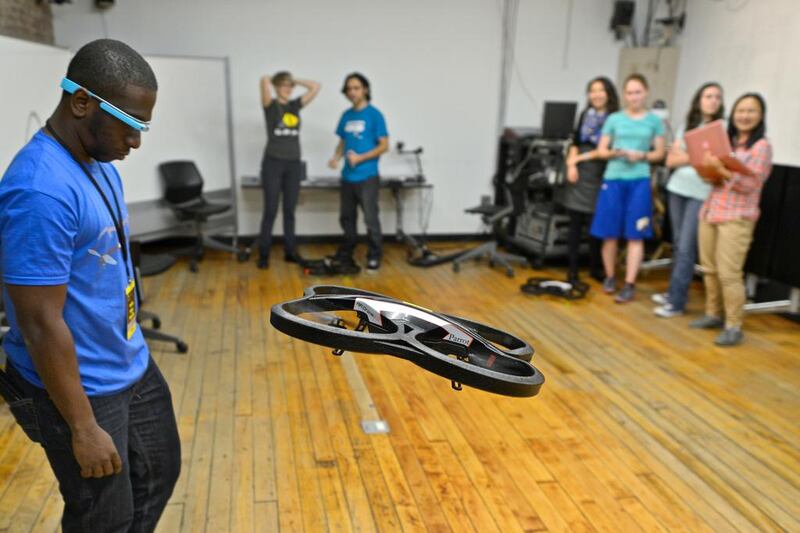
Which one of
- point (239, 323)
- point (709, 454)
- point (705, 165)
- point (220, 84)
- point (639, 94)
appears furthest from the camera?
point (220, 84)

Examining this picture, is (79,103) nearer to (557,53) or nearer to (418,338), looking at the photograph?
(418,338)

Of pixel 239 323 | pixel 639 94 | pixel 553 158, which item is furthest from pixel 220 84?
pixel 639 94

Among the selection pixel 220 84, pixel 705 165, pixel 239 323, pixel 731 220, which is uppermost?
pixel 220 84

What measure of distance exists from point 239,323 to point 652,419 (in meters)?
2.48

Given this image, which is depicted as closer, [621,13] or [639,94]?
[639,94]

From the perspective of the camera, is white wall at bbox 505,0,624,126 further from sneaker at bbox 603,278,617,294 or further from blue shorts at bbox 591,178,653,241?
sneaker at bbox 603,278,617,294

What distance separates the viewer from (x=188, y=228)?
5.52 m

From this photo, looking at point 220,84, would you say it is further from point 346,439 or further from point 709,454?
point 709,454

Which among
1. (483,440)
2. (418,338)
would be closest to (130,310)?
(418,338)

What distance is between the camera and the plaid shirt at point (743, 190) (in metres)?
3.54

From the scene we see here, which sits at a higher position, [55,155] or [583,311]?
[55,155]

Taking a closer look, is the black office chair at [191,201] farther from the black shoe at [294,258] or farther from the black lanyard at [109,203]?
the black lanyard at [109,203]

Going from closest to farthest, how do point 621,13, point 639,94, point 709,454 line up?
point 709,454 < point 639,94 < point 621,13

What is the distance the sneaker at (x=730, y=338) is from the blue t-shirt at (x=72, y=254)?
350 centimetres
